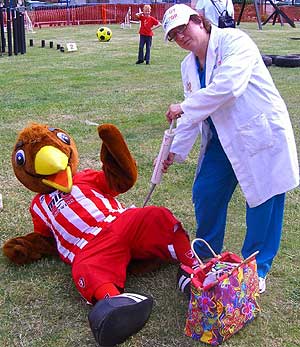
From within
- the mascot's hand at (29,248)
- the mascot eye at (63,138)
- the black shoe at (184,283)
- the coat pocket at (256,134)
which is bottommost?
the mascot's hand at (29,248)

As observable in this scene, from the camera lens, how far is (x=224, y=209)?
331 cm

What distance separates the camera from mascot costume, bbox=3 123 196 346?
3.12 metres

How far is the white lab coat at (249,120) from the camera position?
2.83 meters

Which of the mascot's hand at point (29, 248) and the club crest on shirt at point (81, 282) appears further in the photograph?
the mascot's hand at point (29, 248)

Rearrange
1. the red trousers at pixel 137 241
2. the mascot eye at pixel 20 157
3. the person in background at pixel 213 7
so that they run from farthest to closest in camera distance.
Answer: the person in background at pixel 213 7
the mascot eye at pixel 20 157
the red trousers at pixel 137 241

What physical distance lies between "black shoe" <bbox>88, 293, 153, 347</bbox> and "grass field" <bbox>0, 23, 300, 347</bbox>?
0.10m

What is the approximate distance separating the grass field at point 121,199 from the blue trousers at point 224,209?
31 centimetres

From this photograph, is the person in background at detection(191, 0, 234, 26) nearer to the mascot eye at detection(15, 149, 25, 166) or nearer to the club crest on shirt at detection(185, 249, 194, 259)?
the mascot eye at detection(15, 149, 25, 166)

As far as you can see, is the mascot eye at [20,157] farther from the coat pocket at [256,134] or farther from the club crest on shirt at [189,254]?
the coat pocket at [256,134]

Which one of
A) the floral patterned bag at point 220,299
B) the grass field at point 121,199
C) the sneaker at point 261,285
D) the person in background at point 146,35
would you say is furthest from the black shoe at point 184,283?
the person in background at point 146,35

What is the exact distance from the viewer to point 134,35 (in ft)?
72.1

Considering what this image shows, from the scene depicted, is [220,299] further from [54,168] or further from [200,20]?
[200,20]

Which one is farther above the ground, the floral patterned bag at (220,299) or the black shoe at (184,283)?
the floral patterned bag at (220,299)

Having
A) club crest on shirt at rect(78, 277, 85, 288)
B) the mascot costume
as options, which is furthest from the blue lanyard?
club crest on shirt at rect(78, 277, 85, 288)
